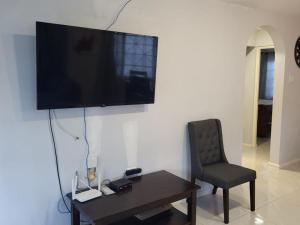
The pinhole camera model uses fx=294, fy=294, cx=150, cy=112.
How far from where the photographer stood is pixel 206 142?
3.08m

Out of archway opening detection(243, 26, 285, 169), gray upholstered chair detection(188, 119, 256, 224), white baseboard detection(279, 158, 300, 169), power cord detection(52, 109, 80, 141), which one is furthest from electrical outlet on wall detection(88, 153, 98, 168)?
white baseboard detection(279, 158, 300, 169)

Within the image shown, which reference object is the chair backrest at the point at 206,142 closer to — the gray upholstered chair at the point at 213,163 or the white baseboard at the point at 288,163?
the gray upholstered chair at the point at 213,163

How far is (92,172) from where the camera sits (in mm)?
2420

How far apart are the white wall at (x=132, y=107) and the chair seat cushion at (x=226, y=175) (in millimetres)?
330

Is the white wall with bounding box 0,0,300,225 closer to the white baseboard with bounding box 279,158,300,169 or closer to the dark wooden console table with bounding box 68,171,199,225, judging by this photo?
the dark wooden console table with bounding box 68,171,199,225

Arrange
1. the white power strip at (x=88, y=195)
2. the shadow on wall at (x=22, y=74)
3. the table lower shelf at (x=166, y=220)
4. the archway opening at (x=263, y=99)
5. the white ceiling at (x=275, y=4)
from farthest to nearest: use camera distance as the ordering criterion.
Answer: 1. the archway opening at (x=263, y=99)
2. the white ceiling at (x=275, y=4)
3. the table lower shelf at (x=166, y=220)
4. the white power strip at (x=88, y=195)
5. the shadow on wall at (x=22, y=74)

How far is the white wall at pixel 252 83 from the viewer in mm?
5152

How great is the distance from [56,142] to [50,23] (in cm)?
87

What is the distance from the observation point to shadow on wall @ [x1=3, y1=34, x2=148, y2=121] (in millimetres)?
1975

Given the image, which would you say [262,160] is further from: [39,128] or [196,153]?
[39,128]

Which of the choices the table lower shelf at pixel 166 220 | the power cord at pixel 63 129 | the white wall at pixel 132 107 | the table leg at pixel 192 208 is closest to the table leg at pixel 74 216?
the white wall at pixel 132 107

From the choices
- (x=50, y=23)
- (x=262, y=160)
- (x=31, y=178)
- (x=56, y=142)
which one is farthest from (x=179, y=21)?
(x=262, y=160)

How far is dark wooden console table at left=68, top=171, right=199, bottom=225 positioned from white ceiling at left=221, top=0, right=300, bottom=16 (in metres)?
2.04

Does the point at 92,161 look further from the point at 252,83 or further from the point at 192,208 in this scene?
the point at 252,83
